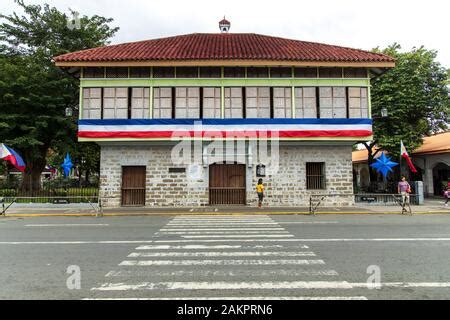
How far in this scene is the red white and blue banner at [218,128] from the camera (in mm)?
18531

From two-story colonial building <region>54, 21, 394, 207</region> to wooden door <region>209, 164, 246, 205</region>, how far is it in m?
0.06

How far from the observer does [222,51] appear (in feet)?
67.3

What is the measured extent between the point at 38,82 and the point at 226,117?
1524 centimetres

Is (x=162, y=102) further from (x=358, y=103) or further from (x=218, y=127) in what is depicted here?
(x=358, y=103)

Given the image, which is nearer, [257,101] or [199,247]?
[199,247]

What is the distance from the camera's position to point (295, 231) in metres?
10.7

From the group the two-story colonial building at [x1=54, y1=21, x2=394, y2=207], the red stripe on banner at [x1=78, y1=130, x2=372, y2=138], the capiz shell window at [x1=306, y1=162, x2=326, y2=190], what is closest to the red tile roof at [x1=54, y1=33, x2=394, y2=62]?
the two-story colonial building at [x1=54, y1=21, x2=394, y2=207]

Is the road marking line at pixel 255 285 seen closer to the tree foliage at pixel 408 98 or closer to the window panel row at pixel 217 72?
the window panel row at pixel 217 72

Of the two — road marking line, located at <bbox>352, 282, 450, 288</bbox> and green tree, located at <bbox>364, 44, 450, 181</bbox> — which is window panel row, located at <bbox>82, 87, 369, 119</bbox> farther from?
road marking line, located at <bbox>352, 282, 450, 288</bbox>

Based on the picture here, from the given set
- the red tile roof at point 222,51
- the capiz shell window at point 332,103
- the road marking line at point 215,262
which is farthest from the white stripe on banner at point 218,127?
the road marking line at point 215,262

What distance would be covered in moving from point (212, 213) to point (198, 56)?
29.7 ft

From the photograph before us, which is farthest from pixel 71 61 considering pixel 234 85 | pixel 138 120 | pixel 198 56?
pixel 234 85

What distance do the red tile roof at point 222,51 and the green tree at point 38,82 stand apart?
170 inches

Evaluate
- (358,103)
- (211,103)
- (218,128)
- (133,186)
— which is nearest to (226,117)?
(218,128)
